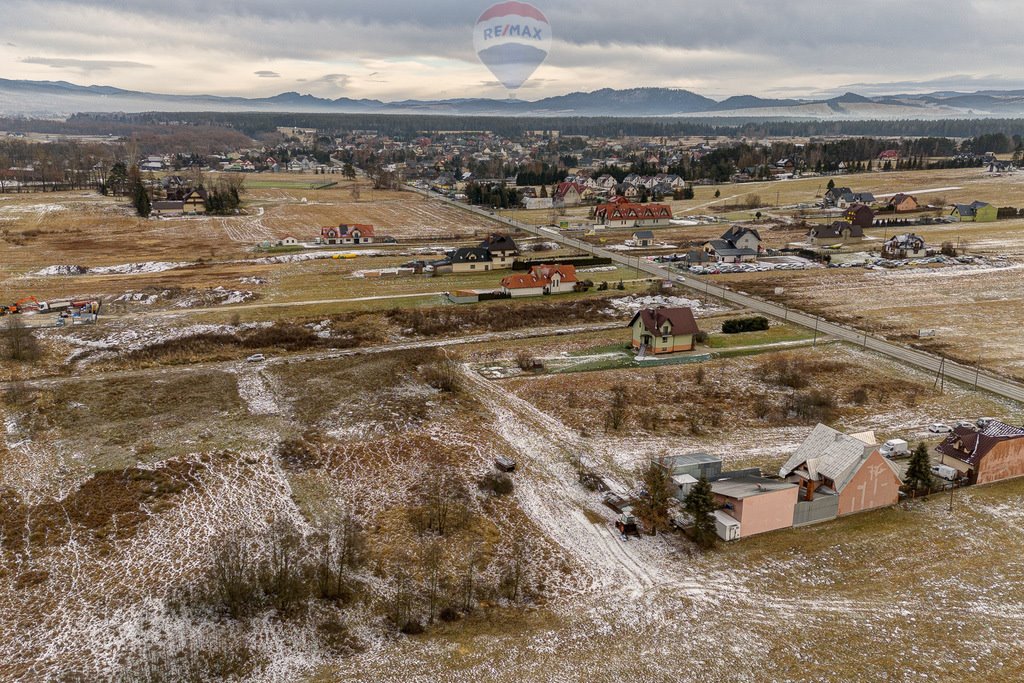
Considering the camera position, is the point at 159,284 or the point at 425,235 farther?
the point at 425,235

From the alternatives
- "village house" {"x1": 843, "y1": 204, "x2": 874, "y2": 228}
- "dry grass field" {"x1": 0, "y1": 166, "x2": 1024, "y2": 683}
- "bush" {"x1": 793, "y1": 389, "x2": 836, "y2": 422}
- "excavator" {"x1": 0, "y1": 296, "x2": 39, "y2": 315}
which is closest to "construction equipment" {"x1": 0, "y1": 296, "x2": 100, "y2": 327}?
"excavator" {"x1": 0, "y1": 296, "x2": 39, "y2": 315}

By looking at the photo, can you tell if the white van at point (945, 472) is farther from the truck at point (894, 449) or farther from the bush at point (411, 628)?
the bush at point (411, 628)

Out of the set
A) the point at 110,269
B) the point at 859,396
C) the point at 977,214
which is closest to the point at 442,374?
the point at 859,396

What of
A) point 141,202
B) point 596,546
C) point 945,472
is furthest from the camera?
point 141,202

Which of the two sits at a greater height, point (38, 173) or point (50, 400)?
point (38, 173)

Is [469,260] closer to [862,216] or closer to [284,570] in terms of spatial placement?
[284,570]

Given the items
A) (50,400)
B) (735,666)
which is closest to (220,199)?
Result: (50,400)

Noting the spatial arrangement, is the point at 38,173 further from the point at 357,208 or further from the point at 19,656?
the point at 19,656
